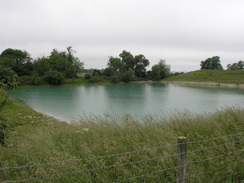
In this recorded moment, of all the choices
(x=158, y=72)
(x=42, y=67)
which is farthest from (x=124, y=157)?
(x=158, y=72)

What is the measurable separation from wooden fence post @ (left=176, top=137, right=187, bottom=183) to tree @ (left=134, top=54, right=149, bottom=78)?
74489 mm

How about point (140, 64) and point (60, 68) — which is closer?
point (60, 68)

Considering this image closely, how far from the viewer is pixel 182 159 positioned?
2291 millimetres

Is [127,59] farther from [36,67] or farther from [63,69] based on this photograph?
[36,67]

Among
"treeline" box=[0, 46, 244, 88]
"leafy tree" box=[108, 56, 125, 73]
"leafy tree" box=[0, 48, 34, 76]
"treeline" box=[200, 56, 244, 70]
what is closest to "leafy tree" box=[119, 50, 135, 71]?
"treeline" box=[0, 46, 244, 88]

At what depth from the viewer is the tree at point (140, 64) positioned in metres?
76.3

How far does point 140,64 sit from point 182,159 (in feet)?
249

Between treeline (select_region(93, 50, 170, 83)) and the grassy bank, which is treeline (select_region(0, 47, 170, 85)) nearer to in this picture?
treeline (select_region(93, 50, 170, 83))

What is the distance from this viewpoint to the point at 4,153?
339cm

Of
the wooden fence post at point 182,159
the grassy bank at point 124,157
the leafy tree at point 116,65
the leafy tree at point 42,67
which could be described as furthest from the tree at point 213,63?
the wooden fence post at point 182,159

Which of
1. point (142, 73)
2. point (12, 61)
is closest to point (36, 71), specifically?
point (12, 61)

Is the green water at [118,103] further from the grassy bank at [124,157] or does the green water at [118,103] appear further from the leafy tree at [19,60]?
the leafy tree at [19,60]

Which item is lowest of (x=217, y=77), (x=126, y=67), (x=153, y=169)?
(x=153, y=169)

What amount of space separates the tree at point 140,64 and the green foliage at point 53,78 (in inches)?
1435
